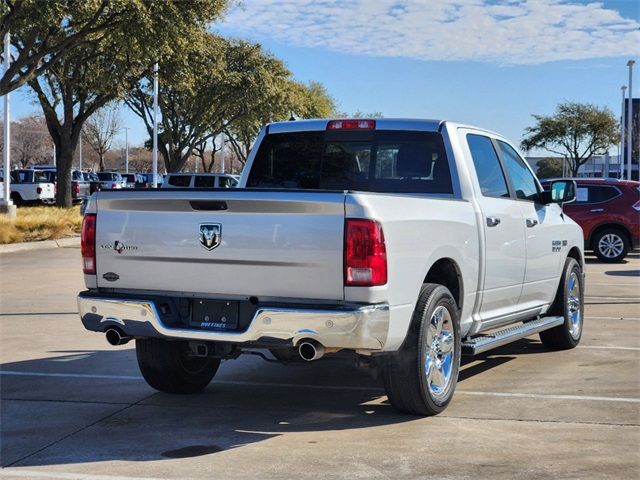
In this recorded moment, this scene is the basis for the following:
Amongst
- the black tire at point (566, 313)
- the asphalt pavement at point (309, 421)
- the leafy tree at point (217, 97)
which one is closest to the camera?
the asphalt pavement at point (309, 421)

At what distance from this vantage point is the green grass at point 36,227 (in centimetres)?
2192

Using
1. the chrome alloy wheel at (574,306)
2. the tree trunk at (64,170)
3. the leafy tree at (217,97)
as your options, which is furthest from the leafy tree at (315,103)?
the chrome alloy wheel at (574,306)

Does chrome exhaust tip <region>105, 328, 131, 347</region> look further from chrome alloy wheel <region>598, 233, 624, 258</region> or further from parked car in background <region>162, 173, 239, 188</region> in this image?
parked car in background <region>162, 173, 239, 188</region>

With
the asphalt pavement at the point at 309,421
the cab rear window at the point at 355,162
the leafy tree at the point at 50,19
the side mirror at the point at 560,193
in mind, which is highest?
the leafy tree at the point at 50,19

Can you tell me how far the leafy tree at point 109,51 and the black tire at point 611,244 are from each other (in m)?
12.0

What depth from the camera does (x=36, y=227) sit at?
23.5 m

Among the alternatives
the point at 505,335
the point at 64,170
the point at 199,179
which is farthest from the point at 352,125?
the point at 64,170

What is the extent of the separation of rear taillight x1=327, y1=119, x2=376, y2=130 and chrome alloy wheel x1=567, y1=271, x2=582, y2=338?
289 centimetres

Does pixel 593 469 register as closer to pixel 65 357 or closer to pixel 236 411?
pixel 236 411

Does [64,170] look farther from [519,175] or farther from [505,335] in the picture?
[505,335]

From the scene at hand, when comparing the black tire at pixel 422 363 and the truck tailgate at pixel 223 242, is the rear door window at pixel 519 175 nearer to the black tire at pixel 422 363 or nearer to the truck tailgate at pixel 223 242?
the black tire at pixel 422 363

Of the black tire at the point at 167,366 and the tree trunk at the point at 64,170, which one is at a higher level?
the tree trunk at the point at 64,170

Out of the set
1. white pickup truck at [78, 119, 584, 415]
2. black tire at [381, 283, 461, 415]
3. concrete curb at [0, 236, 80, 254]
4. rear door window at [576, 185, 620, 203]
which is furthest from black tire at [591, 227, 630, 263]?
black tire at [381, 283, 461, 415]

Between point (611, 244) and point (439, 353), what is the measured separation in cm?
1460
